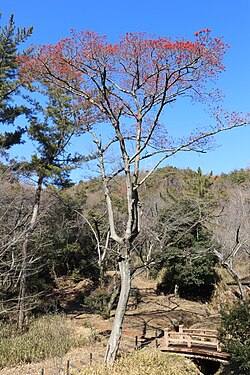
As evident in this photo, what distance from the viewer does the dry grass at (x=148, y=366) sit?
6.16m

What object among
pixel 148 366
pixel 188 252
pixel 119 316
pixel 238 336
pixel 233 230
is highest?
pixel 233 230

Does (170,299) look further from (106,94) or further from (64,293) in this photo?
(106,94)

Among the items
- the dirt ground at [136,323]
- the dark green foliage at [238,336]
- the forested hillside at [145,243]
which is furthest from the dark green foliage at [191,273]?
the dark green foliage at [238,336]

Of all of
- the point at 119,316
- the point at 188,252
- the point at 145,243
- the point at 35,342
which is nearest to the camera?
the point at 119,316

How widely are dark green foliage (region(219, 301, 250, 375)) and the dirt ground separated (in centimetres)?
258

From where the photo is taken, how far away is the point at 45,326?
30.8 ft

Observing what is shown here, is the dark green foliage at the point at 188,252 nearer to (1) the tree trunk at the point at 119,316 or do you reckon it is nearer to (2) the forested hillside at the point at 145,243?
(2) the forested hillside at the point at 145,243

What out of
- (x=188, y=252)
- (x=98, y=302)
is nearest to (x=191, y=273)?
(x=188, y=252)

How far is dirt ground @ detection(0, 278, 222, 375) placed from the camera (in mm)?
7059

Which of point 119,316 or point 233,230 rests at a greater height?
point 233,230

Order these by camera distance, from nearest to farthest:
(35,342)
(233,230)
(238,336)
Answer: (238,336) < (35,342) < (233,230)

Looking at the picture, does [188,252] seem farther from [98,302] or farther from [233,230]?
[98,302]

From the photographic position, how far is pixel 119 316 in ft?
22.3

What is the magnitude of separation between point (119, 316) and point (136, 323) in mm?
5038
